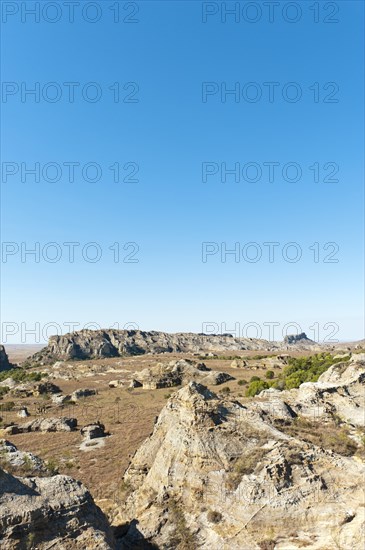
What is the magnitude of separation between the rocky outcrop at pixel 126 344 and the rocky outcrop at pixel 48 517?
423 feet

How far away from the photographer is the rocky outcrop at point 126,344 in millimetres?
143825

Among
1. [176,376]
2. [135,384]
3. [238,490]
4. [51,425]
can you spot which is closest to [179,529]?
[238,490]

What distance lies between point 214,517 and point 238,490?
1.22 m

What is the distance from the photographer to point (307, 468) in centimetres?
1316

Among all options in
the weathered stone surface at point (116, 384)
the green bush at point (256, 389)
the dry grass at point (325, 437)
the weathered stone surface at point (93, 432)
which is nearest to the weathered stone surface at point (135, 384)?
the weathered stone surface at point (116, 384)

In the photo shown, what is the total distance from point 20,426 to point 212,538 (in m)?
30.3

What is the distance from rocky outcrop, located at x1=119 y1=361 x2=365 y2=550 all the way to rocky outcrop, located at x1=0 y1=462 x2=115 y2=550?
8.68 ft

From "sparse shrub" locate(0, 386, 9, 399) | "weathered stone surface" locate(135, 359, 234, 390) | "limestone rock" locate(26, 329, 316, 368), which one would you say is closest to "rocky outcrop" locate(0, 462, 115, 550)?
"weathered stone surface" locate(135, 359, 234, 390)

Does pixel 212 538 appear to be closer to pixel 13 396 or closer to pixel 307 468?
pixel 307 468

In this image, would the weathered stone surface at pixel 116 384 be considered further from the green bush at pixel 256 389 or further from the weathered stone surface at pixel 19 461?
the weathered stone surface at pixel 19 461

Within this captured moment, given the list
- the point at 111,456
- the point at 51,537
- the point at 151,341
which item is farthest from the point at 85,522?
the point at 151,341

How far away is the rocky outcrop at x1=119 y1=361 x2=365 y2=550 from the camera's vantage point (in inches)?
456

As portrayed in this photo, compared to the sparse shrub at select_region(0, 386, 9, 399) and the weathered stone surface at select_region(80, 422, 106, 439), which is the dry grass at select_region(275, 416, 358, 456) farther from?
the sparse shrub at select_region(0, 386, 9, 399)

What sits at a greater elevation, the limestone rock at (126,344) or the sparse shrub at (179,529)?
the sparse shrub at (179,529)
